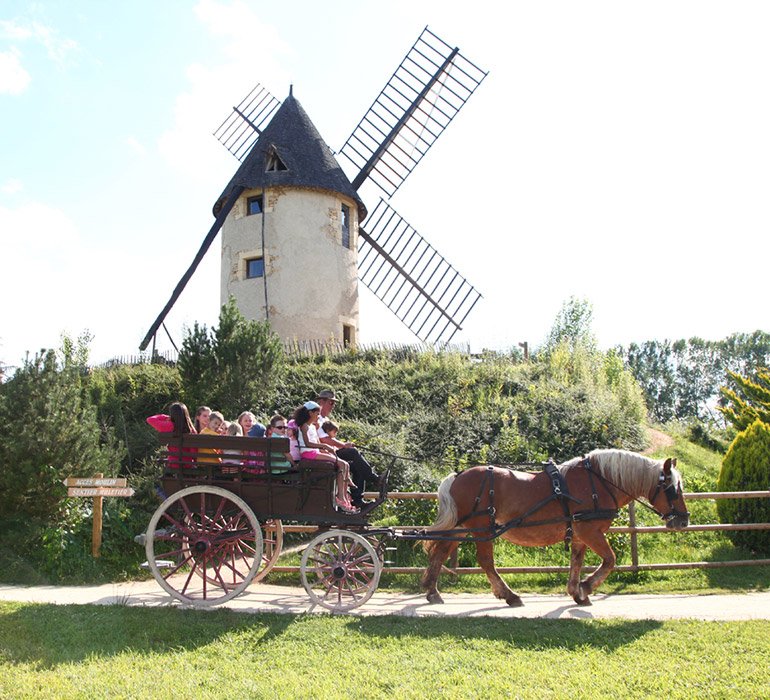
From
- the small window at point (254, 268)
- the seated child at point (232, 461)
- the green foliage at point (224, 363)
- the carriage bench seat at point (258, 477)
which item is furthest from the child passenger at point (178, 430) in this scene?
the small window at point (254, 268)

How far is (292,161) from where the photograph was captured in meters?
20.0

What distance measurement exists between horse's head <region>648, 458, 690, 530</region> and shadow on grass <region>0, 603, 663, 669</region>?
1.19 m

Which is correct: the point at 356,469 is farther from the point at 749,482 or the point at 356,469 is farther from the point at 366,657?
the point at 749,482

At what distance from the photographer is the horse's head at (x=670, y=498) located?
23.2 ft

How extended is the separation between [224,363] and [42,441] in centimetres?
441

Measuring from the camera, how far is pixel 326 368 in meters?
17.3

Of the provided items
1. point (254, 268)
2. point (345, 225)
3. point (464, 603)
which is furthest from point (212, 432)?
point (345, 225)

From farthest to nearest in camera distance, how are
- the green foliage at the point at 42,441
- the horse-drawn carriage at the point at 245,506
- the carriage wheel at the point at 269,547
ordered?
the green foliage at the point at 42,441 < the carriage wheel at the point at 269,547 < the horse-drawn carriage at the point at 245,506

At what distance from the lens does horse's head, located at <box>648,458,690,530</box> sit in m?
7.07

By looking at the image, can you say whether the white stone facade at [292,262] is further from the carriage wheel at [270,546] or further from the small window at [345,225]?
the carriage wheel at [270,546]

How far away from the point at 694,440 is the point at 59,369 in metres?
15.5

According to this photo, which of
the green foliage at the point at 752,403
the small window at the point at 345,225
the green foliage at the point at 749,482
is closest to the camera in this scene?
the green foliage at the point at 749,482

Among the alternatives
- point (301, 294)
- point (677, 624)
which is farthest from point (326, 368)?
point (677, 624)

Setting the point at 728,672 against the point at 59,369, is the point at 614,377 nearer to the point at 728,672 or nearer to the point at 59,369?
the point at 59,369
